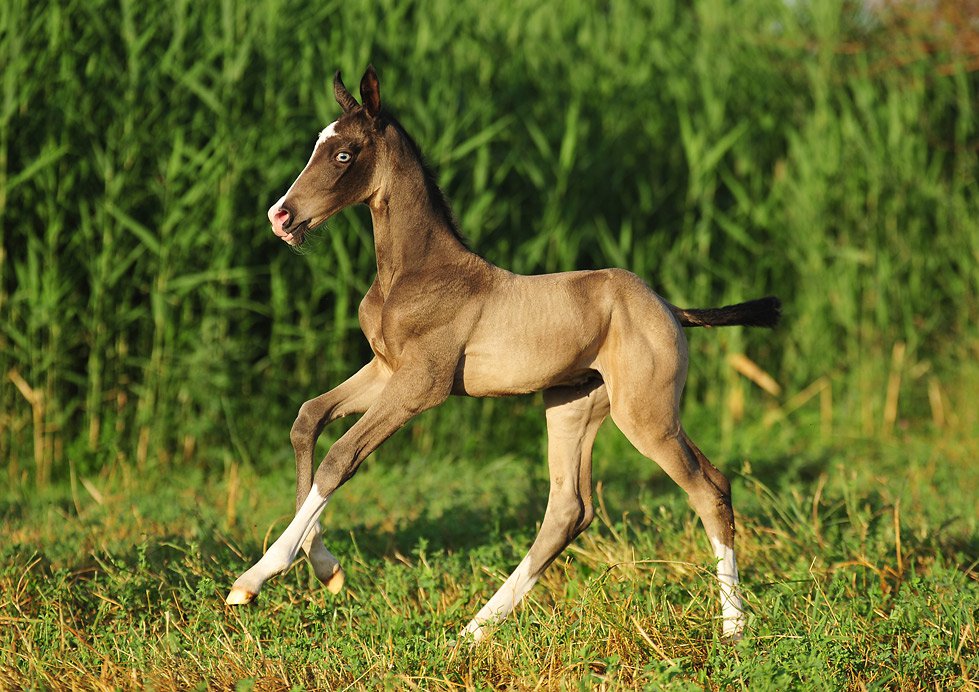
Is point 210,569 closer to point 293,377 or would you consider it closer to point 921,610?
point 921,610

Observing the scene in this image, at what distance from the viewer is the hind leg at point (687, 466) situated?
157 inches

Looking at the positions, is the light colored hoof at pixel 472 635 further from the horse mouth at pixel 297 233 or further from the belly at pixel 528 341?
the horse mouth at pixel 297 233

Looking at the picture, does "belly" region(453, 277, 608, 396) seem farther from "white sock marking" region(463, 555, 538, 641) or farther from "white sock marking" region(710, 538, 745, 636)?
"white sock marking" region(710, 538, 745, 636)

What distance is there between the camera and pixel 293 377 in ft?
24.4

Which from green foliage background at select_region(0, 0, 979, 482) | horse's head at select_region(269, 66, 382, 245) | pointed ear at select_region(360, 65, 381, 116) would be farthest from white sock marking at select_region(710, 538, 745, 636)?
green foliage background at select_region(0, 0, 979, 482)

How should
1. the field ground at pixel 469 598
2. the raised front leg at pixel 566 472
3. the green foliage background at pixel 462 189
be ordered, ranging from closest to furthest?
the field ground at pixel 469 598 < the raised front leg at pixel 566 472 < the green foliage background at pixel 462 189

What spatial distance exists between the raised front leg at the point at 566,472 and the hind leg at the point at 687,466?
249 mm

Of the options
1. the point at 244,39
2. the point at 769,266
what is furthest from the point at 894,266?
the point at 244,39

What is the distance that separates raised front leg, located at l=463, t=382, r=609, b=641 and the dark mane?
0.68 meters

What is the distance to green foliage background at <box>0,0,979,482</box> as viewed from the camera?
6.77 metres

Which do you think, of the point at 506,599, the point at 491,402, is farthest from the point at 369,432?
the point at 491,402

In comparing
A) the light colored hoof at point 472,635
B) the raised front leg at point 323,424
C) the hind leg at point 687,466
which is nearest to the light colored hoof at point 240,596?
the raised front leg at point 323,424

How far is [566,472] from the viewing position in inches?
170

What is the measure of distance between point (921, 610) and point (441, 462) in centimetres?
386
